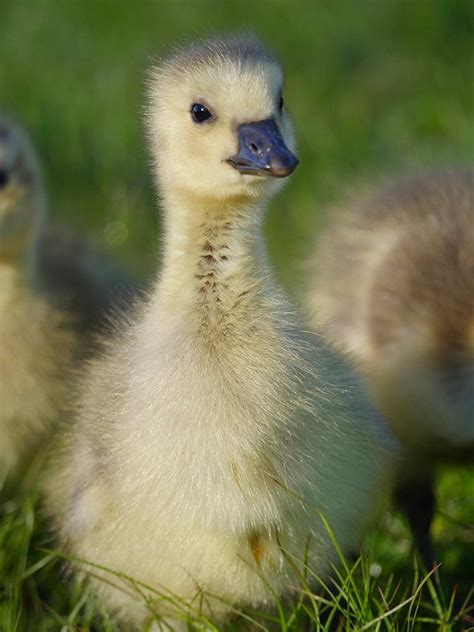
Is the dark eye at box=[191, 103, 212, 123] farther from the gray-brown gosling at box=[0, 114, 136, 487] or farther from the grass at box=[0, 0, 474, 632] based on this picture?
the grass at box=[0, 0, 474, 632]

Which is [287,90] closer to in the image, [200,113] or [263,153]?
[200,113]

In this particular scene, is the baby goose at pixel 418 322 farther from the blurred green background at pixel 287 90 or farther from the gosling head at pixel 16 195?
the blurred green background at pixel 287 90

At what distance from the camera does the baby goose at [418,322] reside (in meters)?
3.24

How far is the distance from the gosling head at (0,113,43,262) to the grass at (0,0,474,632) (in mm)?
626

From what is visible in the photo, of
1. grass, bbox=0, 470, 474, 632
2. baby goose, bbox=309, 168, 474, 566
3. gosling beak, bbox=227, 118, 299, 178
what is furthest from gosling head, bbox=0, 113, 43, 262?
gosling beak, bbox=227, 118, 299, 178

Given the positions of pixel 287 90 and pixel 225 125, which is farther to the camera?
pixel 287 90

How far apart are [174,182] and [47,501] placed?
973 mm

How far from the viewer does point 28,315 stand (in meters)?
3.61

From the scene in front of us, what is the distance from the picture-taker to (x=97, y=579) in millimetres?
2723

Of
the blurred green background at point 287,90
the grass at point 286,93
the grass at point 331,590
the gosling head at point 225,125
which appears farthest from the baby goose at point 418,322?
the blurred green background at point 287,90

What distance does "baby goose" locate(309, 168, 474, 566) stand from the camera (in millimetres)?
3238

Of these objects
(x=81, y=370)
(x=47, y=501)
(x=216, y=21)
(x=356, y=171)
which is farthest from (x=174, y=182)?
(x=216, y=21)

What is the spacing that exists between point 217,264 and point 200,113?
299 millimetres

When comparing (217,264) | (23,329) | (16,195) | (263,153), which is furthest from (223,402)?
(16,195)
